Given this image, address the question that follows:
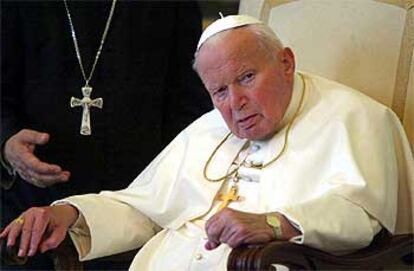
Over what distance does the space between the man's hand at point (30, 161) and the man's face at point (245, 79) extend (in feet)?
1.93

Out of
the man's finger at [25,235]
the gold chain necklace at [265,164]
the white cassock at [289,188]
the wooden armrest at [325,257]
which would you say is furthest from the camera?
the gold chain necklace at [265,164]

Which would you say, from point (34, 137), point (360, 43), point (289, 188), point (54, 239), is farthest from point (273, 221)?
point (34, 137)

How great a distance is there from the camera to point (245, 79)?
237cm

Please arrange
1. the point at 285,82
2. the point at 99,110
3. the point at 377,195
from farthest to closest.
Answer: the point at 99,110, the point at 285,82, the point at 377,195

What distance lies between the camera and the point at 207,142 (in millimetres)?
2695

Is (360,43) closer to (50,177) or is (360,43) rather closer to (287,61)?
(287,61)

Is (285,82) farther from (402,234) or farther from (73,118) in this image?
(73,118)

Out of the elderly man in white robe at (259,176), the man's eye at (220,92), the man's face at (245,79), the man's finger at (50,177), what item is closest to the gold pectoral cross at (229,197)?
the elderly man in white robe at (259,176)

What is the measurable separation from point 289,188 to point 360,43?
0.57 metres

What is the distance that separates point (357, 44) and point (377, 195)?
2.01ft

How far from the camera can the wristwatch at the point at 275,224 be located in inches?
80.6

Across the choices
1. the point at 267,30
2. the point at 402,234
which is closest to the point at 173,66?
the point at 267,30

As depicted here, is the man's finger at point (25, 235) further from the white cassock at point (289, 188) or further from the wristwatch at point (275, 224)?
the wristwatch at point (275, 224)

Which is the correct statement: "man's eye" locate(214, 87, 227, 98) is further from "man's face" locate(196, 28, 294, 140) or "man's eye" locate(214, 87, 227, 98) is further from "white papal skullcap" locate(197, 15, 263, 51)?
"white papal skullcap" locate(197, 15, 263, 51)
